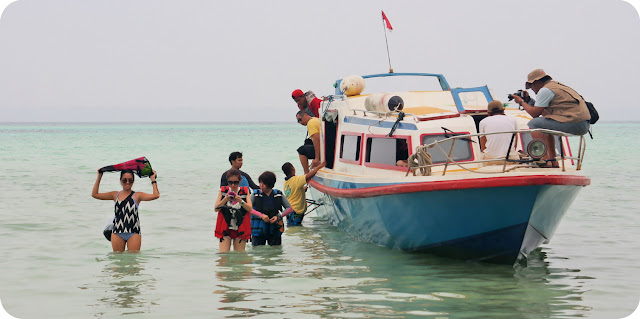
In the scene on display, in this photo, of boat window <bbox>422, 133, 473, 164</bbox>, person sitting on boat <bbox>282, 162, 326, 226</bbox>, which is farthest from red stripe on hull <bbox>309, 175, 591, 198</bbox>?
person sitting on boat <bbox>282, 162, 326, 226</bbox>

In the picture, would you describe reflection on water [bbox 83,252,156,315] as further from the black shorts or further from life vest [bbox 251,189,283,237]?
the black shorts

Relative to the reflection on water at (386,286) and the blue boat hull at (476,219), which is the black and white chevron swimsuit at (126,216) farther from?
the blue boat hull at (476,219)

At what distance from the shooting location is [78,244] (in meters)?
13.8

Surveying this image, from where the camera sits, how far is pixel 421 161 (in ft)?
36.8

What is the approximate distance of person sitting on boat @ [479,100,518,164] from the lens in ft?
37.1

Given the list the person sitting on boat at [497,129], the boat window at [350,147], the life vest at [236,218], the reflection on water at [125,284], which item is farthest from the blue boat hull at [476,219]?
the reflection on water at [125,284]

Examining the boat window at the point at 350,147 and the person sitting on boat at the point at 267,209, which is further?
the boat window at the point at 350,147

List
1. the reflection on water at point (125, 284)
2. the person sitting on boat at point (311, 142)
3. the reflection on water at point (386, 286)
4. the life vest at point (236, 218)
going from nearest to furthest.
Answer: the reflection on water at point (386, 286) < the reflection on water at point (125, 284) < the life vest at point (236, 218) < the person sitting on boat at point (311, 142)

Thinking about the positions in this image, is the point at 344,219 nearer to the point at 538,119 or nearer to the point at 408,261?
the point at 408,261

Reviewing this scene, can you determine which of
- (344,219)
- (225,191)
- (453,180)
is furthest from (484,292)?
(344,219)

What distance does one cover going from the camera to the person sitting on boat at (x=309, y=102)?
16.5 m

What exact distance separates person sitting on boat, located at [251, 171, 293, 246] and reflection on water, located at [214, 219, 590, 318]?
0.25 metres

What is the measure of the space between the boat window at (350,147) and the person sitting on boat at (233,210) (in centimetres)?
248

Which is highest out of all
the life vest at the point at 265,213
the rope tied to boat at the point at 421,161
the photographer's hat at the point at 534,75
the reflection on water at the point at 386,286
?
the photographer's hat at the point at 534,75
